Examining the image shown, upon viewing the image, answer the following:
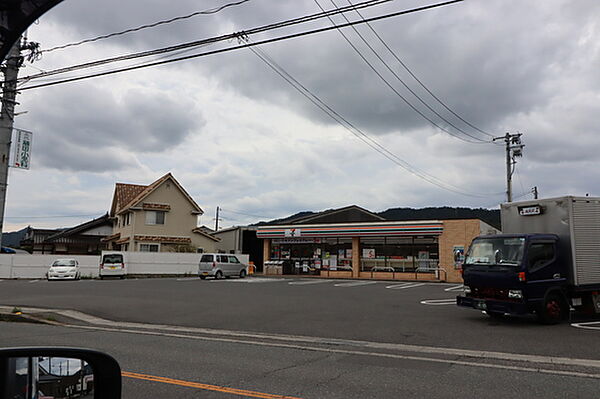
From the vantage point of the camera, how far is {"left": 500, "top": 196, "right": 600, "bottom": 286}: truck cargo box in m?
12.4

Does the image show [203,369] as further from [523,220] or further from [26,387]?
[523,220]

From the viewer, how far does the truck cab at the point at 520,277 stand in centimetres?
1168

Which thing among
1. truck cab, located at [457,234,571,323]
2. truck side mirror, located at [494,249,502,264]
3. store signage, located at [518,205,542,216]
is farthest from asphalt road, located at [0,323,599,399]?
store signage, located at [518,205,542,216]

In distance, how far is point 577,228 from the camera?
12.5 metres

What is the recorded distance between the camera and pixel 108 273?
33688 mm

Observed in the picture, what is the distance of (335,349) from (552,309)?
6.29 meters

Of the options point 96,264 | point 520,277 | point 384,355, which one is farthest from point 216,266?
point 384,355

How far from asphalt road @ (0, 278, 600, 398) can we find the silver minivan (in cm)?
1550

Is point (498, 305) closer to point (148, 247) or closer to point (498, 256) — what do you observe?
point (498, 256)

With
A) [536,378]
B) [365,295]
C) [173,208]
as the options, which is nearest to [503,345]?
[536,378]

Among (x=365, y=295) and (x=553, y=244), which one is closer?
(x=553, y=244)

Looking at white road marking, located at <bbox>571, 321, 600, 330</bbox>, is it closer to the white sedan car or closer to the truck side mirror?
the truck side mirror

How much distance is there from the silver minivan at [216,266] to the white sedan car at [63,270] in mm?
8029

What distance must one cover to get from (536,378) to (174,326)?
8579 millimetres
